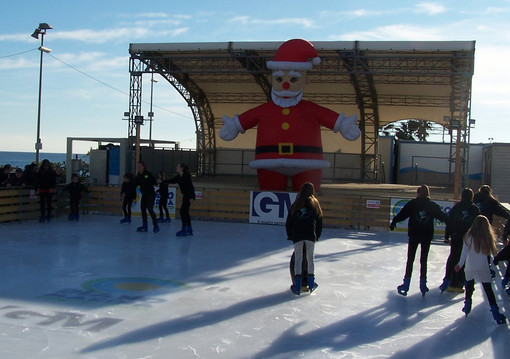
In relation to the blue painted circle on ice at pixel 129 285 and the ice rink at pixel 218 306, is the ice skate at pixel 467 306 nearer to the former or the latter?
the ice rink at pixel 218 306

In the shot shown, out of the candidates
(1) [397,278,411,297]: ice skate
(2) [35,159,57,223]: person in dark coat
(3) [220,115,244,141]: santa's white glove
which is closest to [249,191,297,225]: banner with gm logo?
(3) [220,115,244,141]: santa's white glove

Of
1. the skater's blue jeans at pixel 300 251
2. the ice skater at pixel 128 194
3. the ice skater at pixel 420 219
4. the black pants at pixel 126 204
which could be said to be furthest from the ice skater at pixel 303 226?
the black pants at pixel 126 204

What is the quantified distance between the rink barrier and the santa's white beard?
2.73 meters

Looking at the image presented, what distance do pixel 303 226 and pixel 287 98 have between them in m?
9.33

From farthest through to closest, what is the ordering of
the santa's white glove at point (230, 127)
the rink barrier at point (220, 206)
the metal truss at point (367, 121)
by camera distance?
the metal truss at point (367, 121) < the santa's white glove at point (230, 127) < the rink barrier at point (220, 206)

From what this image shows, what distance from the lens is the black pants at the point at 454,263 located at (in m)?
7.46

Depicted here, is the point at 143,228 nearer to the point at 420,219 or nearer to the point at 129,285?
the point at 129,285

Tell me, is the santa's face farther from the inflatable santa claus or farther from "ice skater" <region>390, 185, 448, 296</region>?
"ice skater" <region>390, 185, 448, 296</region>

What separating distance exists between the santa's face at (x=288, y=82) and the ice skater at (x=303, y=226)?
8.92 metres

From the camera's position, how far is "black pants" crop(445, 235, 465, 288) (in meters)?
7.46

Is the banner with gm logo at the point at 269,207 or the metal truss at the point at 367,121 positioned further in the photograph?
the metal truss at the point at 367,121

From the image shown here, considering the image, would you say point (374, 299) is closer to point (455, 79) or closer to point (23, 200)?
point (23, 200)

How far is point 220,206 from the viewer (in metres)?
15.5

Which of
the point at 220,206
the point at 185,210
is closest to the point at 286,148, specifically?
the point at 220,206
